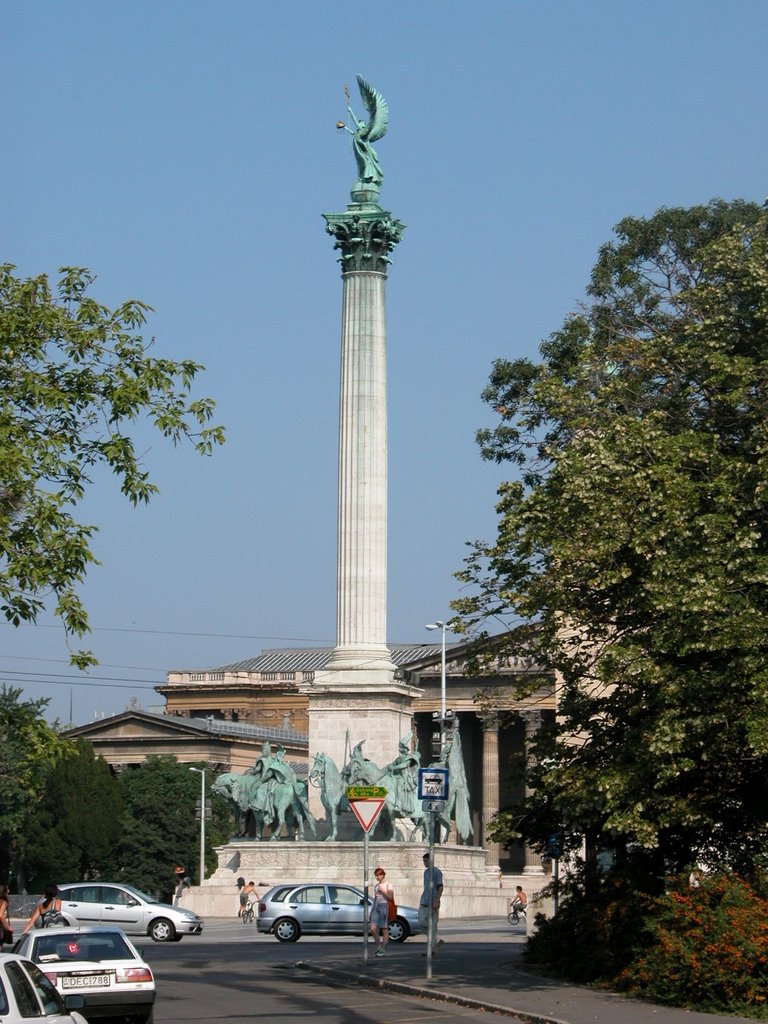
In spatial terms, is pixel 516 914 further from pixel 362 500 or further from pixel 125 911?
pixel 125 911

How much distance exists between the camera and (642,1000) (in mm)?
25828

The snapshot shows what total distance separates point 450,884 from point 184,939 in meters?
16.5

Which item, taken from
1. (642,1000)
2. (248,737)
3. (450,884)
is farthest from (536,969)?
(248,737)

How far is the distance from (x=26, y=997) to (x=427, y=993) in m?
14.5

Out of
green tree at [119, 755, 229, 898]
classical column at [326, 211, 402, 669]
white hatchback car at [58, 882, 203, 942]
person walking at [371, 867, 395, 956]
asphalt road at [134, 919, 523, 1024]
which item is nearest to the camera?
asphalt road at [134, 919, 523, 1024]

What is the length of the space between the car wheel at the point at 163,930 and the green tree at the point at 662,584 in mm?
19345

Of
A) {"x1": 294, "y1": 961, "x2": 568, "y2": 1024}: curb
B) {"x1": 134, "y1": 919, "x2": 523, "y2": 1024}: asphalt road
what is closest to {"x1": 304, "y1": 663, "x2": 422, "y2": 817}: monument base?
{"x1": 134, "y1": 919, "x2": 523, "y2": 1024}: asphalt road

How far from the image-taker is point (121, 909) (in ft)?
152

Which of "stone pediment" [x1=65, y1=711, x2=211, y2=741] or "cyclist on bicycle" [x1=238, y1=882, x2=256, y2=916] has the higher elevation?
"stone pediment" [x1=65, y1=711, x2=211, y2=741]

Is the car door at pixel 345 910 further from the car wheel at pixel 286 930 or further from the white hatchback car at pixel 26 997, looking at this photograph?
the white hatchback car at pixel 26 997

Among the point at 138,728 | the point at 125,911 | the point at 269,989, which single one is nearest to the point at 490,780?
the point at 138,728

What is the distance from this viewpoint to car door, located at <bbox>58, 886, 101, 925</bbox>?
45281mm

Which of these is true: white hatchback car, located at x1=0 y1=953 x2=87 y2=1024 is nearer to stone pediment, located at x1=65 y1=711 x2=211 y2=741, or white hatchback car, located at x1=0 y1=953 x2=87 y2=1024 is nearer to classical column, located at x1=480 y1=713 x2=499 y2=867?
classical column, located at x1=480 y1=713 x2=499 y2=867

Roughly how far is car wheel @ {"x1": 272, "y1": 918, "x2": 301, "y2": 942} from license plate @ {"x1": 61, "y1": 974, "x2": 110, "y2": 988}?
25.7m
